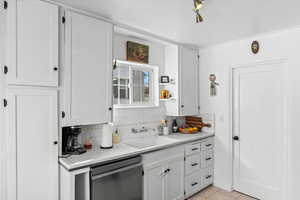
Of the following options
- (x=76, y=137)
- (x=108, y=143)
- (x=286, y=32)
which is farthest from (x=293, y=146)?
(x=76, y=137)

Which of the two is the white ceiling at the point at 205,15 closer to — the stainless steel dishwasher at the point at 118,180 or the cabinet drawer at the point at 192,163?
the stainless steel dishwasher at the point at 118,180

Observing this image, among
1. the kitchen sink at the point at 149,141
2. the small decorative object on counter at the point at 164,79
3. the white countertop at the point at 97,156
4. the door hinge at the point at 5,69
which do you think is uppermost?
the small decorative object on counter at the point at 164,79

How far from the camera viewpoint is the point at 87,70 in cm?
194

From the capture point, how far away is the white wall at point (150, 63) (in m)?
2.61

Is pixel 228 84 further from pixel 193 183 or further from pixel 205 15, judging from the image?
pixel 193 183

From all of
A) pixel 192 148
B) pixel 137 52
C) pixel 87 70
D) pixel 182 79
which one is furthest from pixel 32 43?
pixel 192 148

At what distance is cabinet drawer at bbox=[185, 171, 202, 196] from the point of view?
276 centimetres

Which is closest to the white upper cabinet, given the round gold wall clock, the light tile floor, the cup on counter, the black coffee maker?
the cup on counter

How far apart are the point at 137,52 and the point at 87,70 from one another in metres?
1.10

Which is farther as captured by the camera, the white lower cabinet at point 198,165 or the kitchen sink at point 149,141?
the white lower cabinet at point 198,165

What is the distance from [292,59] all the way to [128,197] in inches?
106

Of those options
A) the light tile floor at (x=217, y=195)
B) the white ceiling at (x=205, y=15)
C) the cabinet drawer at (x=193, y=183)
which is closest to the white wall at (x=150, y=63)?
the white ceiling at (x=205, y=15)

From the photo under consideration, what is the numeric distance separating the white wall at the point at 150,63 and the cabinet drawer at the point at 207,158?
957 mm

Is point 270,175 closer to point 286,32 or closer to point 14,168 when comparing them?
point 286,32
